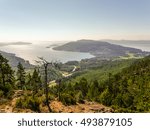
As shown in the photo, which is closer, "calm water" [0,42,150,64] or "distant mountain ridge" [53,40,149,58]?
"calm water" [0,42,150,64]

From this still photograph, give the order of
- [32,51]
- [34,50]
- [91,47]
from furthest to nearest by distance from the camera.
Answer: [91,47]
[32,51]
[34,50]

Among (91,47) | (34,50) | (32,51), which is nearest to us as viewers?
(34,50)

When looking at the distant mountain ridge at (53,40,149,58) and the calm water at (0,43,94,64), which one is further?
the distant mountain ridge at (53,40,149,58)

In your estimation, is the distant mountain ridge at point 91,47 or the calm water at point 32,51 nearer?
the calm water at point 32,51

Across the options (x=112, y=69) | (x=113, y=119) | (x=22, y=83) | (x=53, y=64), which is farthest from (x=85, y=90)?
(x=112, y=69)

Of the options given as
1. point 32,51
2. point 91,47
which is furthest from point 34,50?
point 91,47

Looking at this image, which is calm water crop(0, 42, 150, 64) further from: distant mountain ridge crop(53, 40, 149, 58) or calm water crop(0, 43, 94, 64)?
distant mountain ridge crop(53, 40, 149, 58)

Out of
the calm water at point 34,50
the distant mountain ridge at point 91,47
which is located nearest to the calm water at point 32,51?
the calm water at point 34,50

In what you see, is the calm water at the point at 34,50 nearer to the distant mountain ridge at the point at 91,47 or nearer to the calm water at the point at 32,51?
the calm water at the point at 32,51

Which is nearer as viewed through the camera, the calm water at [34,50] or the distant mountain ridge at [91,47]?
the calm water at [34,50]

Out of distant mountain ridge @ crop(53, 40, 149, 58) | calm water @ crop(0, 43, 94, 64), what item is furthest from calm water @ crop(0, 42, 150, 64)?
distant mountain ridge @ crop(53, 40, 149, 58)

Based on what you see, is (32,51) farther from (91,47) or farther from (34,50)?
(91,47)
